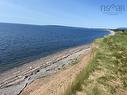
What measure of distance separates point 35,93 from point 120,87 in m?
9.98

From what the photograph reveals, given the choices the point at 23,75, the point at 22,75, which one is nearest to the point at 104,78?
the point at 23,75

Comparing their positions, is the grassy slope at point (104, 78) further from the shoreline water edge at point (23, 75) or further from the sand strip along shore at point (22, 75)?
the sand strip along shore at point (22, 75)

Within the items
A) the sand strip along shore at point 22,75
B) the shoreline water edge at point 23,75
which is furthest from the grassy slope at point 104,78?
the sand strip along shore at point 22,75

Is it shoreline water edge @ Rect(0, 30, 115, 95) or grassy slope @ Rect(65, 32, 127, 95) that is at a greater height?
grassy slope @ Rect(65, 32, 127, 95)

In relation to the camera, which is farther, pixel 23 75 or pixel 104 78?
pixel 23 75

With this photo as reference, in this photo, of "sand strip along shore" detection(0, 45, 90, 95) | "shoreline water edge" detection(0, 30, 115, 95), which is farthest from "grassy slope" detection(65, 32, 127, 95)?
"sand strip along shore" detection(0, 45, 90, 95)

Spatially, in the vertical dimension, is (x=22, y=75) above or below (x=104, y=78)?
below

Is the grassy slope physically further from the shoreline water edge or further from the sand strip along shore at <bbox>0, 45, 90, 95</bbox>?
the sand strip along shore at <bbox>0, 45, 90, 95</bbox>

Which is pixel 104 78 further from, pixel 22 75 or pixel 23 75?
pixel 22 75

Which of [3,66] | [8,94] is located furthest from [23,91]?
[3,66]

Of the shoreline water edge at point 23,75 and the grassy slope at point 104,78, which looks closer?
the grassy slope at point 104,78

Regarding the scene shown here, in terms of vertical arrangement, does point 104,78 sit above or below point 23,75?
above

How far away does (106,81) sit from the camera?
43.5ft

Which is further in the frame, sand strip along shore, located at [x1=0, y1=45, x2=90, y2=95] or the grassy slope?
sand strip along shore, located at [x1=0, y1=45, x2=90, y2=95]
